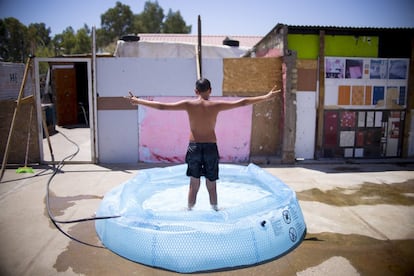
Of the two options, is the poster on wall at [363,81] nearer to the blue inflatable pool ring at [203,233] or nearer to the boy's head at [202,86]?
the blue inflatable pool ring at [203,233]

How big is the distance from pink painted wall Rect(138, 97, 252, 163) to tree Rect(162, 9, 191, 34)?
38260 millimetres

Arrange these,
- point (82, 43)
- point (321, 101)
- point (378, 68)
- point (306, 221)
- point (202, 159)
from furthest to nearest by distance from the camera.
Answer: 1. point (82, 43)
2. point (378, 68)
3. point (321, 101)
4. point (306, 221)
5. point (202, 159)

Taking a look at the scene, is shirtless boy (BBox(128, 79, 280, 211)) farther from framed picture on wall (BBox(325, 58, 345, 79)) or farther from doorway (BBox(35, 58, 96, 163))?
framed picture on wall (BBox(325, 58, 345, 79))

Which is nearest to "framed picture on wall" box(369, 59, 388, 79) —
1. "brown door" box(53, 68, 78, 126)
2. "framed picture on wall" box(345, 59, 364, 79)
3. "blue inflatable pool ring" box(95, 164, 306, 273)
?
"framed picture on wall" box(345, 59, 364, 79)

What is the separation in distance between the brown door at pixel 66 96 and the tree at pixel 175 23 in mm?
30586

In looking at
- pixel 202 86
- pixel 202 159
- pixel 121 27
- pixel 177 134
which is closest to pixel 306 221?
pixel 202 159

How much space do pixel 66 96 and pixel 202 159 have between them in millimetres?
13398

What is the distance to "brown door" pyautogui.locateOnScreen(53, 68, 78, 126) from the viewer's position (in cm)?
1556

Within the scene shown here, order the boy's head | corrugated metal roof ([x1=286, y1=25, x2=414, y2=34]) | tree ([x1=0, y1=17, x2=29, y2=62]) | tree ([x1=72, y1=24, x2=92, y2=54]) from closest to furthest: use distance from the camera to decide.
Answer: the boy's head, corrugated metal roof ([x1=286, y1=25, x2=414, y2=34]), tree ([x1=0, y1=17, x2=29, y2=62]), tree ([x1=72, y1=24, x2=92, y2=54])

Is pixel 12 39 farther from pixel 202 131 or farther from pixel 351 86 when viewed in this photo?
pixel 202 131

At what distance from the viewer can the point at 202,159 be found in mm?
4781

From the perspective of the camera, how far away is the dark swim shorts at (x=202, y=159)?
4.75 m

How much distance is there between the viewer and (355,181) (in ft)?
23.7

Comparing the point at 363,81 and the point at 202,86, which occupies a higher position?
the point at 363,81
